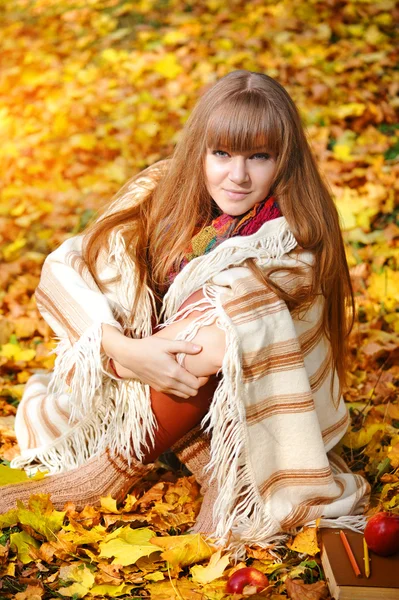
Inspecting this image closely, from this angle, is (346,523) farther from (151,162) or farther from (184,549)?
(151,162)

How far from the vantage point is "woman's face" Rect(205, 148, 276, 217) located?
2.07 metres

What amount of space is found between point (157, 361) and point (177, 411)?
173mm

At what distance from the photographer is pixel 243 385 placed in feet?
6.29

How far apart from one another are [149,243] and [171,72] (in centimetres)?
312

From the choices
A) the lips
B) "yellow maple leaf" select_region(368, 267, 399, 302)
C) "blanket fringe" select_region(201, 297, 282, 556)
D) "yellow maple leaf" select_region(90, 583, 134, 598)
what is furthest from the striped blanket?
"yellow maple leaf" select_region(368, 267, 399, 302)

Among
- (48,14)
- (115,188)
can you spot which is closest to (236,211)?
(115,188)

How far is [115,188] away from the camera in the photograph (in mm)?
4258

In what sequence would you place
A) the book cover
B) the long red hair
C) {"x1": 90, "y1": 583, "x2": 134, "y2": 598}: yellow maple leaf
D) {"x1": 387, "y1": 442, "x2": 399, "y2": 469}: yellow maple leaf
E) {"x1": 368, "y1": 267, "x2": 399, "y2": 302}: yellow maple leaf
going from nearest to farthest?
the book cover < {"x1": 90, "y1": 583, "x2": 134, "y2": 598}: yellow maple leaf < the long red hair < {"x1": 387, "y1": 442, "x2": 399, "y2": 469}: yellow maple leaf < {"x1": 368, "y1": 267, "x2": 399, "y2": 302}: yellow maple leaf

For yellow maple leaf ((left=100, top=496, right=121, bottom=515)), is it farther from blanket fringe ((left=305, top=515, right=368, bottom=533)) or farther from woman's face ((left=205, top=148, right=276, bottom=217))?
woman's face ((left=205, top=148, right=276, bottom=217))

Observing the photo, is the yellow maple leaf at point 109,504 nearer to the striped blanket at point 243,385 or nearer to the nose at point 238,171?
the striped blanket at point 243,385

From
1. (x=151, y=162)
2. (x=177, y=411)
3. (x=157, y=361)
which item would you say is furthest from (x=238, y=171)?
(x=151, y=162)

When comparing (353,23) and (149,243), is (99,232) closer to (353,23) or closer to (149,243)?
(149,243)

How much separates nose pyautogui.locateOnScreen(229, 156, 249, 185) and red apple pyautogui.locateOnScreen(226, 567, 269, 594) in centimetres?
96

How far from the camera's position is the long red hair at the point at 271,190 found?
2.05m
